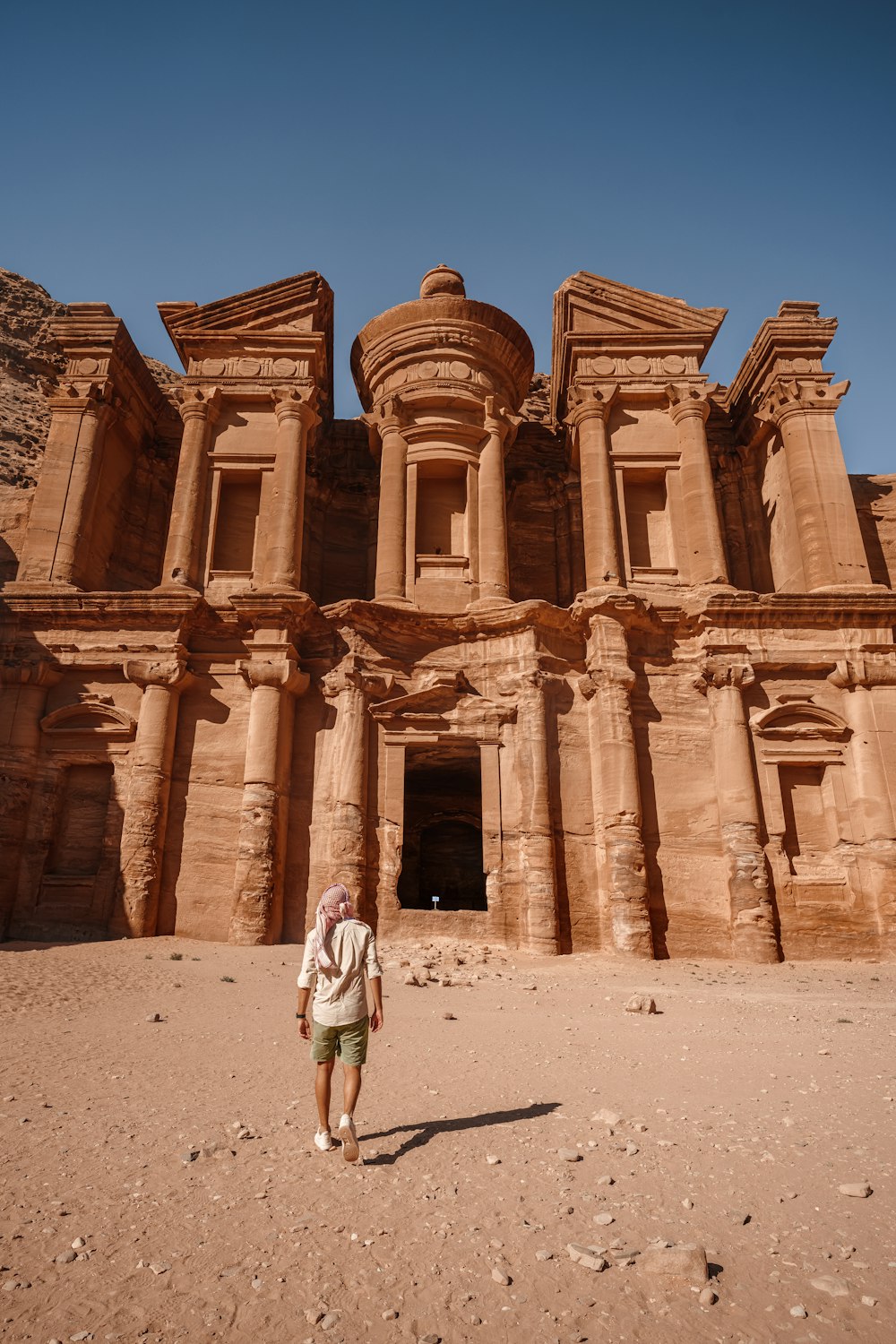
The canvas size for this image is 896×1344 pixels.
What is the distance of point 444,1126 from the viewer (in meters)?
4.95

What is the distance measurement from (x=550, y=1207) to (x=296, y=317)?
19730 mm

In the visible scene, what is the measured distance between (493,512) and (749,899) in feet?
31.8

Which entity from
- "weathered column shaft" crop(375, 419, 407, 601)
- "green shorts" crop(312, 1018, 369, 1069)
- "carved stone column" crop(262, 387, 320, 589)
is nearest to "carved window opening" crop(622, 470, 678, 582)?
"weathered column shaft" crop(375, 419, 407, 601)

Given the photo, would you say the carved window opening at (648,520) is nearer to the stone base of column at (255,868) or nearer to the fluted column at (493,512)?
the fluted column at (493,512)

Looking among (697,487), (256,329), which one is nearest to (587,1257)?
(697,487)

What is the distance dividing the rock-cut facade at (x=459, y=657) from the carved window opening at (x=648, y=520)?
7cm

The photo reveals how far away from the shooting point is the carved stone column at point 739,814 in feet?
44.9

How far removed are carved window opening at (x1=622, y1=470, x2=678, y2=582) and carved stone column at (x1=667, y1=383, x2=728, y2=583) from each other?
635mm

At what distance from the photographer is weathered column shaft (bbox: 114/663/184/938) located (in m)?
13.6

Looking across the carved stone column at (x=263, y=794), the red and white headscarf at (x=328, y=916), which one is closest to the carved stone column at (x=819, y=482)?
the carved stone column at (x=263, y=794)

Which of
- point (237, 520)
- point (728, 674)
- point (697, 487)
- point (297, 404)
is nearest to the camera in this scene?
point (728, 674)

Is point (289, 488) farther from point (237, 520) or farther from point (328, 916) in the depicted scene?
point (328, 916)

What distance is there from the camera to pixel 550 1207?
12.4 feet

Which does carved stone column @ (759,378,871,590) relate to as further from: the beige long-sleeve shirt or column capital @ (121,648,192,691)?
the beige long-sleeve shirt
